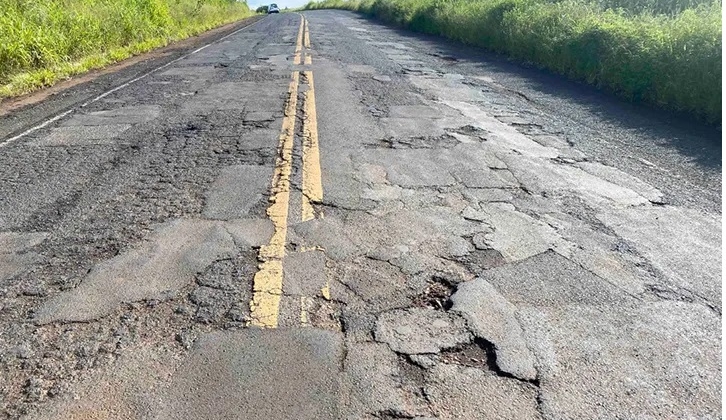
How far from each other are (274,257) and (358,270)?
507 mm

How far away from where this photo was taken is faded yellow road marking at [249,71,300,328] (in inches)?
107

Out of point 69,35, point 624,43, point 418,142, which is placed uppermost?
point 624,43

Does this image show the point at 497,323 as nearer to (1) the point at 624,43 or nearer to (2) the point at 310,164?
(2) the point at 310,164

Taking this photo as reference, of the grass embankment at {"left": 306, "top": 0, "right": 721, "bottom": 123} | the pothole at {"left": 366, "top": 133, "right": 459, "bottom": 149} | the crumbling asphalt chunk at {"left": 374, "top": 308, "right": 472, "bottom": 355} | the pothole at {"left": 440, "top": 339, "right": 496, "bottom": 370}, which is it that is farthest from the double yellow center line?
the grass embankment at {"left": 306, "top": 0, "right": 721, "bottom": 123}

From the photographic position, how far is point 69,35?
39.2 ft

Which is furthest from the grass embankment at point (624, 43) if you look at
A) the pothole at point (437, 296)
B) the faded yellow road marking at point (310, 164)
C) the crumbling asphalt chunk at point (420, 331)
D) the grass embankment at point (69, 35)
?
the grass embankment at point (69, 35)

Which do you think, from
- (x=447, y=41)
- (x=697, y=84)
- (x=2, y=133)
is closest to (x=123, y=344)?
(x=2, y=133)

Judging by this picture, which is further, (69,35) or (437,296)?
(69,35)

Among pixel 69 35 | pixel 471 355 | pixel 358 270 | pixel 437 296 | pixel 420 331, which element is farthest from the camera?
pixel 69 35

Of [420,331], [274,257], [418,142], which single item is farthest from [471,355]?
[418,142]

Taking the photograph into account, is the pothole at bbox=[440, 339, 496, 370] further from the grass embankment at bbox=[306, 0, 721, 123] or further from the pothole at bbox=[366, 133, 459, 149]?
the grass embankment at bbox=[306, 0, 721, 123]

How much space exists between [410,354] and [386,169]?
2698 mm

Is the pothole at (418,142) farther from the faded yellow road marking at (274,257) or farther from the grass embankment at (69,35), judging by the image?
the grass embankment at (69,35)

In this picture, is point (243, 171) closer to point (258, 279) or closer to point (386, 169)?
point (386, 169)
